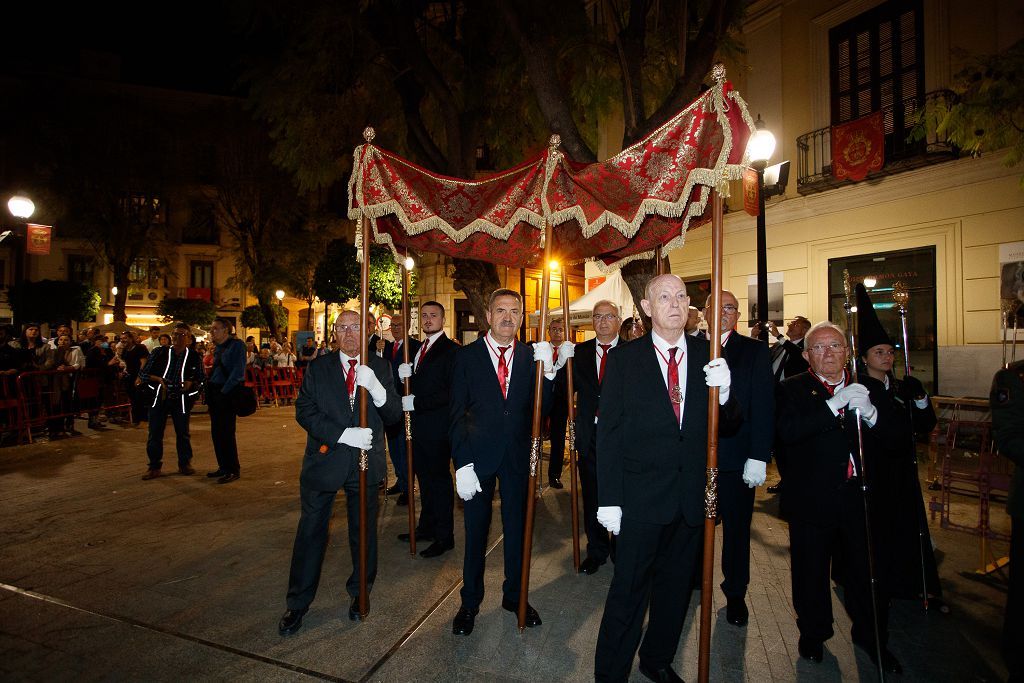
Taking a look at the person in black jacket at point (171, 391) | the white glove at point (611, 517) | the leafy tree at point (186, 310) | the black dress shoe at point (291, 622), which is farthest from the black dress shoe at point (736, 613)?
the leafy tree at point (186, 310)

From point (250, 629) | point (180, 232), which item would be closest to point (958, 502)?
point (250, 629)

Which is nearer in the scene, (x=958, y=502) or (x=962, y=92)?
(x=958, y=502)

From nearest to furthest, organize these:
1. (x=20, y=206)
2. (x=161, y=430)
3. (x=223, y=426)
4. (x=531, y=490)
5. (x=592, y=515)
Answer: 1. (x=531, y=490)
2. (x=592, y=515)
3. (x=223, y=426)
4. (x=161, y=430)
5. (x=20, y=206)

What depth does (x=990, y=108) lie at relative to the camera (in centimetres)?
679

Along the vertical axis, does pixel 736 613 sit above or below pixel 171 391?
below

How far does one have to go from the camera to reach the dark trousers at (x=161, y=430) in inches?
304

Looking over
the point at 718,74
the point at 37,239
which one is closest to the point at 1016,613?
the point at 718,74

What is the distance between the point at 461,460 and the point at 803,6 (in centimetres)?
1480

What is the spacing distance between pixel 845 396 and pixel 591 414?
222 cm

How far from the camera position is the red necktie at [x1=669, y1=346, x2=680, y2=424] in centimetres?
296

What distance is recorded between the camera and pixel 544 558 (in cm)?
491

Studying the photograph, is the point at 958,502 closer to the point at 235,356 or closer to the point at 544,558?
the point at 544,558

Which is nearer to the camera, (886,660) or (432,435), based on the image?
(886,660)

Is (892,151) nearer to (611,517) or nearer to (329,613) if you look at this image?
(611,517)
